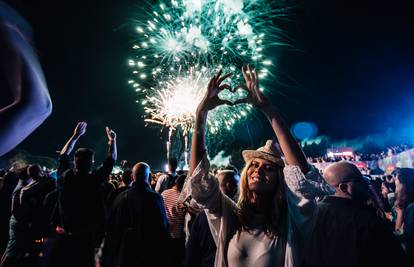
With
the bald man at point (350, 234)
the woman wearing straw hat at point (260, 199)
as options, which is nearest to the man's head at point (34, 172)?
the woman wearing straw hat at point (260, 199)

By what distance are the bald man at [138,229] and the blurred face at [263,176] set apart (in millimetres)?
3046

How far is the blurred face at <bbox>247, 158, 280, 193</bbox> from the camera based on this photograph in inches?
97.3

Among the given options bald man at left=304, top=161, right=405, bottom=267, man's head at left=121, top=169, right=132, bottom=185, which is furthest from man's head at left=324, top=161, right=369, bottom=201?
man's head at left=121, top=169, right=132, bottom=185

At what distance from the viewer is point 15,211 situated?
6512mm

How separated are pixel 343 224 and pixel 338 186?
51 cm

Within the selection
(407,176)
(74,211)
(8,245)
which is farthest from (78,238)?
(407,176)

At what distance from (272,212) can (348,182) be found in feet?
4.56

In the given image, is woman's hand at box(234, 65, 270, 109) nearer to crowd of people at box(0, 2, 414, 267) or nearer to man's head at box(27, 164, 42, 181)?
crowd of people at box(0, 2, 414, 267)

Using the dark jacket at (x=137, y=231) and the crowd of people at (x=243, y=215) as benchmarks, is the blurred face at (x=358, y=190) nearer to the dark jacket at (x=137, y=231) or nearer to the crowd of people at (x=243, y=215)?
the crowd of people at (x=243, y=215)

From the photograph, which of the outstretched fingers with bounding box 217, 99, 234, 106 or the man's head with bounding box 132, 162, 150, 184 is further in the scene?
the man's head with bounding box 132, 162, 150, 184

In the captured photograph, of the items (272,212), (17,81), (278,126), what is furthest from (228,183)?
(17,81)

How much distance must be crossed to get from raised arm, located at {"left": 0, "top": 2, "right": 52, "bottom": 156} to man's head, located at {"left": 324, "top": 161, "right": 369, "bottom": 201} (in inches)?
128

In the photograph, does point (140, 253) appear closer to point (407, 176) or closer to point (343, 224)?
point (343, 224)

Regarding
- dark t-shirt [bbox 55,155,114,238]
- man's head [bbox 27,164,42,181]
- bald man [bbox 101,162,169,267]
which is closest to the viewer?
dark t-shirt [bbox 55,155,114,238]
